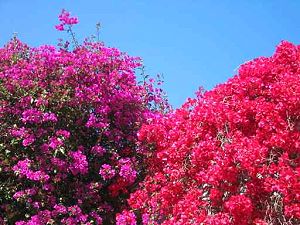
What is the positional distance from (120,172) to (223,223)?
7.60 feet

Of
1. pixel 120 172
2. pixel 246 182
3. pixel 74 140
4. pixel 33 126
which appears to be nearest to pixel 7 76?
pixel 33 126

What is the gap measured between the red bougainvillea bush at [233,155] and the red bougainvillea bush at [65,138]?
1.73ft

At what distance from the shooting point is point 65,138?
7895 millimetres

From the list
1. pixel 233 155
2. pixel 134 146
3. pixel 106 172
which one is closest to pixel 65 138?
pixel 106 172

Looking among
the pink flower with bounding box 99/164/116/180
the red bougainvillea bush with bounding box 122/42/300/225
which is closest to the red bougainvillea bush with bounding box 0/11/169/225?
the pink flower with bounding box 99/164/116/180

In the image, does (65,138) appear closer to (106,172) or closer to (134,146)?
(106,172)

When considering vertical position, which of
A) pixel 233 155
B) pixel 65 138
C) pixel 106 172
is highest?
pixel 65 138

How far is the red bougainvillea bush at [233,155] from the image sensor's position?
638 centimetres

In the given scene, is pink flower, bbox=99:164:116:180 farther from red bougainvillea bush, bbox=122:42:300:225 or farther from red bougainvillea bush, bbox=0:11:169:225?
red bougainvillea bush, bbox=122:42:300:225

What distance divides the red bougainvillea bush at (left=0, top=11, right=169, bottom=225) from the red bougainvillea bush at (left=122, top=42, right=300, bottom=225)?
1.73 ft

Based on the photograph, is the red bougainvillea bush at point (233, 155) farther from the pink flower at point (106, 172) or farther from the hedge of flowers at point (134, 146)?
the pink flower at point (106, 172)

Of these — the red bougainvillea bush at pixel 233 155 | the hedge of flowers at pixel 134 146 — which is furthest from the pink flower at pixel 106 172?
the red bougainvillea bush at pixel 233 155

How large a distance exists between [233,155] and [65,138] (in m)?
2.65

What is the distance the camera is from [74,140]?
8.30 meters
